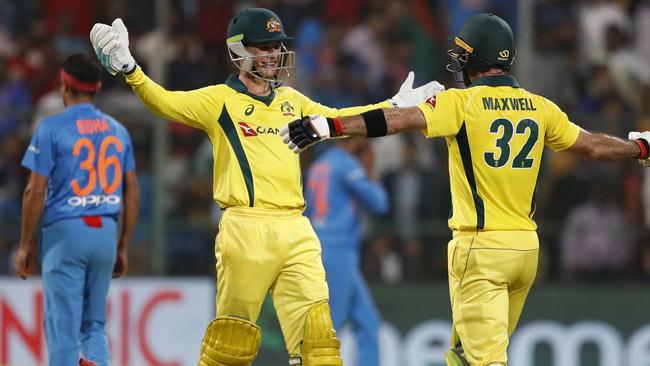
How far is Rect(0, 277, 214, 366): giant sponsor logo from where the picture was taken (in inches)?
479

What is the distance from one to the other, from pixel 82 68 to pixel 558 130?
3.16m

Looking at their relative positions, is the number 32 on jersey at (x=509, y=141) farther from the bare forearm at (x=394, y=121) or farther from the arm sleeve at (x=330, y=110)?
the arm sleeve at (x=330, y=110)

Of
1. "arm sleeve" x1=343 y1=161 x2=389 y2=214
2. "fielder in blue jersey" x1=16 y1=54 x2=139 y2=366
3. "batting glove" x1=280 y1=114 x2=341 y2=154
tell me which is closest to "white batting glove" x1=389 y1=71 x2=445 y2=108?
"batting glove" x1=280 y1=114 x2=341 y2=154

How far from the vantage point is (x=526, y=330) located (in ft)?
40.0

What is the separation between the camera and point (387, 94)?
13203mm

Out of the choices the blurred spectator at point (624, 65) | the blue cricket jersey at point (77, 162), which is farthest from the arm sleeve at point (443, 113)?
the blurred spectator at point (624, 65)

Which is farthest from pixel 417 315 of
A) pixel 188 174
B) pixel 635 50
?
pixel 635 50

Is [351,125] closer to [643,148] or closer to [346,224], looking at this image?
[643,148]

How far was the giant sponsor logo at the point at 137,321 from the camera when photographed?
12172mm

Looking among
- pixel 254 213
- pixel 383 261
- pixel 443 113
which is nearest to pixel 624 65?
pixel 383 261

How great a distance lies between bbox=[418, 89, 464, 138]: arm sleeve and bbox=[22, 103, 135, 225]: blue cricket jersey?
2527 mm

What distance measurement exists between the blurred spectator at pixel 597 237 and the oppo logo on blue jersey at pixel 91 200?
4.88 metres

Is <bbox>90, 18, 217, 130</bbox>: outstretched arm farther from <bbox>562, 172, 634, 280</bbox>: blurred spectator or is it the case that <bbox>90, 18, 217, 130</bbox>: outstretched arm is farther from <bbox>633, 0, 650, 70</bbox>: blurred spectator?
<bbox>633, 0, 650, 70</bbox>: blurred spectator

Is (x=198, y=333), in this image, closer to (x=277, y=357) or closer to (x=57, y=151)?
(x=277, y=357)
